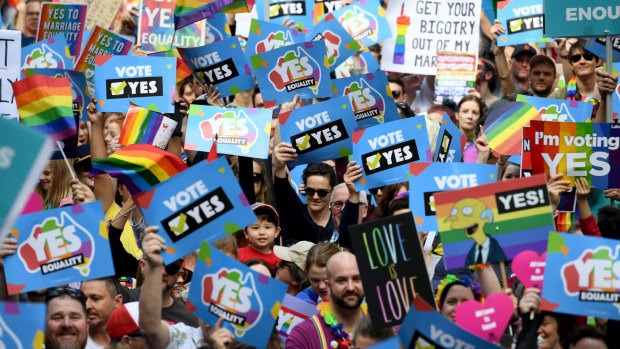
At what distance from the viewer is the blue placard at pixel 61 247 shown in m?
8.01

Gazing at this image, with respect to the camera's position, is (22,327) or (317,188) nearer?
(22,327)

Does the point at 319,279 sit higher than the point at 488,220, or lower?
lower

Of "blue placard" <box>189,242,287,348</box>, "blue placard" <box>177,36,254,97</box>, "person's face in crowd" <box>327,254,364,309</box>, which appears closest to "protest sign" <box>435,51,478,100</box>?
"blue placard" <box>177,36,254,97</box>

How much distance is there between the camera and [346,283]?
8.62 metres

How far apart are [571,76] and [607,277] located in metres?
5.83

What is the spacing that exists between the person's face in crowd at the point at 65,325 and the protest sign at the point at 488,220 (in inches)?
78.7

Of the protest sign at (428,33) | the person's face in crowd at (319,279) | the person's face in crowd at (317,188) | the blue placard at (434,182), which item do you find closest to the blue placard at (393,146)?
the person's face in crowd at (317,188)

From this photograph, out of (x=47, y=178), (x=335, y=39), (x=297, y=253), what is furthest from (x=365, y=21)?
(x=297, y=253)

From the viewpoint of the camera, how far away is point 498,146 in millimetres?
10766

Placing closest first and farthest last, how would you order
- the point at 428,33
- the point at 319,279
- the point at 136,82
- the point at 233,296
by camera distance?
the point at 233,296, the point at 319,279, the point at 136,82, the point at 428,33

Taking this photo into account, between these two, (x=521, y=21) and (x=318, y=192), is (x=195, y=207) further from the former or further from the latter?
(x=521, y=21)

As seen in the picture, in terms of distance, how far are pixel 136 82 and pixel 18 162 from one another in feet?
19.4

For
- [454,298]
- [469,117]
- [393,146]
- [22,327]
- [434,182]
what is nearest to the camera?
[22,327]

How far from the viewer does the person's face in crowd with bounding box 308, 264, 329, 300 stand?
946 cm
